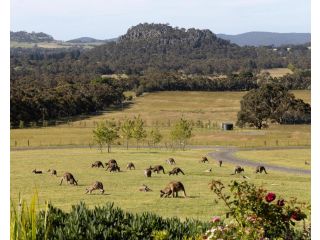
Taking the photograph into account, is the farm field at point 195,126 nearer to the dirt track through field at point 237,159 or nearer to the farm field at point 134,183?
the dirt track through field at point 237,159

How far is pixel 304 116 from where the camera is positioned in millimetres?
95500

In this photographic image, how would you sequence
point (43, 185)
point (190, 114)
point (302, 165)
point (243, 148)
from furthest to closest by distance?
point (190, 114)
point (243, 148)
point (302, 165)
point (43, 185)

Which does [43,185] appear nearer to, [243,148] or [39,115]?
[243,148]

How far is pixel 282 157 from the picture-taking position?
52875mm

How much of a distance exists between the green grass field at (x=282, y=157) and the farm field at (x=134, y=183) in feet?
21.0

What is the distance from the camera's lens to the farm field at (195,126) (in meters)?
70.2

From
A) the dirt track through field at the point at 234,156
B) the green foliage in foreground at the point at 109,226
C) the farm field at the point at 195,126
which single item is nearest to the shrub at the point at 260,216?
the green foliage in foreground at the point at 109,226

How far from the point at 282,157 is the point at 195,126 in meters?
40.9

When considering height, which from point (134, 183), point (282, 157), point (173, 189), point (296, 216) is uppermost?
point (296, 216)

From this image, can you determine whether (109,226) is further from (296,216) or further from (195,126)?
(195,126)

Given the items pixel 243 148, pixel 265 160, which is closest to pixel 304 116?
pixel 243 148

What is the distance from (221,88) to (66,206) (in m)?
134

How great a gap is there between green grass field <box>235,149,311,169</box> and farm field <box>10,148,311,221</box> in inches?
252

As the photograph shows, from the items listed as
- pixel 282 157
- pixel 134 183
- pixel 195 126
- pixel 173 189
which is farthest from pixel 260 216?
pixel 195 126
